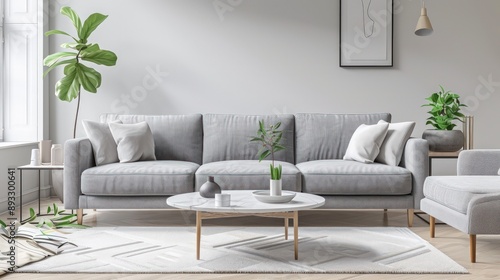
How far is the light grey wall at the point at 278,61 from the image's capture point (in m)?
5.23

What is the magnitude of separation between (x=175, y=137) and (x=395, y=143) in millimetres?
1827

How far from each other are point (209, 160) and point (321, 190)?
1089 millimetres

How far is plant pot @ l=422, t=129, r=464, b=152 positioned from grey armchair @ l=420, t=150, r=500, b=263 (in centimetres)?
56

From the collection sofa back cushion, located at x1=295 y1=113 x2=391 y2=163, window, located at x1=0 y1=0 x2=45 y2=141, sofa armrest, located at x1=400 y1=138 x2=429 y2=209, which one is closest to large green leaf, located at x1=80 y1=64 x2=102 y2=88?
window, located at x1=0 y1=0 x2=45 y2=141

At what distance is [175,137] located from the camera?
4.66 metres

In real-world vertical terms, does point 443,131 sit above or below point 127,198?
above

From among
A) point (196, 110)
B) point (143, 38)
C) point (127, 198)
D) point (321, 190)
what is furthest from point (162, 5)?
point (321, 190)

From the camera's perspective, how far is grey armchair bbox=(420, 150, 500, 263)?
295 centimetres

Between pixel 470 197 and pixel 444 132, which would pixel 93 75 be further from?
pixel 470 197

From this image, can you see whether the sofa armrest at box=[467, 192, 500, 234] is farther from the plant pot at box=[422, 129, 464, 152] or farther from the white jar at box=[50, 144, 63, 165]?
the white jar at box=[50, 144, 63, 165]

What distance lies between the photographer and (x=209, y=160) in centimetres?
458

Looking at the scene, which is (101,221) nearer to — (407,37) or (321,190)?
(321,190)

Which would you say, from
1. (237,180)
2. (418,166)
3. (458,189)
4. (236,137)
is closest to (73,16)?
(236,137)

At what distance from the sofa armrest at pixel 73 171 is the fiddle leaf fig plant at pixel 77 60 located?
917 mm
